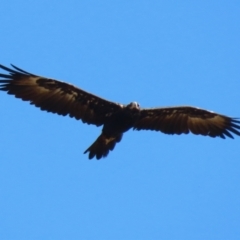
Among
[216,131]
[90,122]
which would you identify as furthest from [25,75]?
[216,131]

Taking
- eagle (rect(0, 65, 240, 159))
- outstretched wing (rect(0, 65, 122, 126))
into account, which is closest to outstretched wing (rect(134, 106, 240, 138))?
eagle (rect(0, 65, 240, 159))

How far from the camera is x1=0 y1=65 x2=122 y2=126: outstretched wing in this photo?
1984cm

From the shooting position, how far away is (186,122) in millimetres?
21422

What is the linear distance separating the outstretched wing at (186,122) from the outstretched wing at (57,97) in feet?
3.14

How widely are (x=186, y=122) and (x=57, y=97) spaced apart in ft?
10.0

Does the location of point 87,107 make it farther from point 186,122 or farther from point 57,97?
point 186,122

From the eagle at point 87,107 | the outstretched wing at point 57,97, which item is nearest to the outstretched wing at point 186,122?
the eagle at point 87,107

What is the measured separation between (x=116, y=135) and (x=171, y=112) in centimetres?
162

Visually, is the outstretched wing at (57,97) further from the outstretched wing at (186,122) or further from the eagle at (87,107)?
the outstretched wing at (186,122)

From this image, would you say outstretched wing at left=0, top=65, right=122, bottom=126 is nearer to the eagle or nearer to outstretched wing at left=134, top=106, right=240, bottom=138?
the eagle

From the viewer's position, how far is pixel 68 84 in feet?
66.2

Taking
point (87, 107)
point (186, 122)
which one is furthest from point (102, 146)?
point (186, 122)

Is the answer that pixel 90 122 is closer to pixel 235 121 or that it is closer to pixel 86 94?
pixel 86 94

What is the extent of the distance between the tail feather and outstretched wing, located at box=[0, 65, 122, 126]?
0.41 meters
